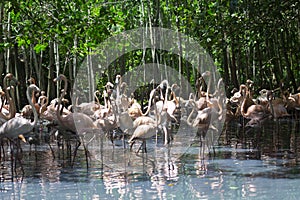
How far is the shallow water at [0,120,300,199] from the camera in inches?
274

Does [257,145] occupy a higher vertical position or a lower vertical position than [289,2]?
lower

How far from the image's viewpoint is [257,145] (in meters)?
10.7

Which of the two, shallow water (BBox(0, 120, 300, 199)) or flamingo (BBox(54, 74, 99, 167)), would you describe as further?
flamingo (BBox(54, 74, 99, 167))

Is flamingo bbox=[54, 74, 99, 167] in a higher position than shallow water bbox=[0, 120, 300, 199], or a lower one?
higher

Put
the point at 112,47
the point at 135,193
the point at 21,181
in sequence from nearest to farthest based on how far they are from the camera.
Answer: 1. the point at 135,193
2. the point at 21,181
3. the point at 112,47

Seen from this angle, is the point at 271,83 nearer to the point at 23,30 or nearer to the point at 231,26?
the point at 231,26

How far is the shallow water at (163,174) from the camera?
6961mm

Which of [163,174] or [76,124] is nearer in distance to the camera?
[163,174]

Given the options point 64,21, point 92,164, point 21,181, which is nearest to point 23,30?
point 64,21

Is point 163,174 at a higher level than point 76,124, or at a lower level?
lower

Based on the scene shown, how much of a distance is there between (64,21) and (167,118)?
8.02ft

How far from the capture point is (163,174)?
8.10m

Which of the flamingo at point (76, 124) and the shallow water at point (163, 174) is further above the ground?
the flamingo at point (76, 124)

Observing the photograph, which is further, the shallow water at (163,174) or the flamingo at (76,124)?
the flamingo at (76,124)
